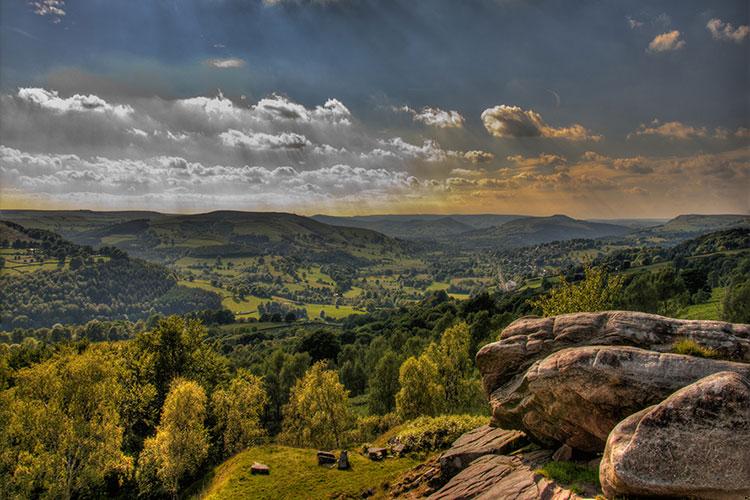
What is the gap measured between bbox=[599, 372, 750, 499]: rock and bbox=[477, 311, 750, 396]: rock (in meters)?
5.56

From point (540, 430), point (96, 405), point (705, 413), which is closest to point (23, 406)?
point (96, 405)

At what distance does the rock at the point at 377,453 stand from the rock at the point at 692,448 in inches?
1021

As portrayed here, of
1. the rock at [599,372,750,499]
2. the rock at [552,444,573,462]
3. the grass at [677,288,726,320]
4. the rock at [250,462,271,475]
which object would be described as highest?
the rock at [599,372,750,499]

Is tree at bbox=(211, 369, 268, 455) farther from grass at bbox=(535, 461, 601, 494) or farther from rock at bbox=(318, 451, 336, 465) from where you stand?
grass at bbox=(535, 461, 601, 494)

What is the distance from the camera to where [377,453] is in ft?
126

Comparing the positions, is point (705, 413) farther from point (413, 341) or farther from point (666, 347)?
point (413, 341)

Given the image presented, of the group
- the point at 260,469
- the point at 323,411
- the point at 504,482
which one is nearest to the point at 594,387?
the point at 504,482

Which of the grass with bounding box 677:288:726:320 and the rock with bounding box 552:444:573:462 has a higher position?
the rock with bounding box 552:444:573:462

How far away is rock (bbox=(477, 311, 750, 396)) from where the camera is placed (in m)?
21.0

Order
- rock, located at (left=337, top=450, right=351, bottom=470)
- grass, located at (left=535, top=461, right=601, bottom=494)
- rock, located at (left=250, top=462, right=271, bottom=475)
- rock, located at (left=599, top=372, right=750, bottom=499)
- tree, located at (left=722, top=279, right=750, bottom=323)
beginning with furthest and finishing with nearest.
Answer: tree, located at (left=722, top=279, right=750, bottom=323), rock, located at (left=250, top=462, right=271, bottom=475), rock, located at (left=337, top=450, right=351, bottom=470), grass, located at (left=535, top=461, right=601, bottom=494), rock, located at (left=599, top=372, right=750, bottom=499)

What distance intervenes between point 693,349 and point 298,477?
32.1m

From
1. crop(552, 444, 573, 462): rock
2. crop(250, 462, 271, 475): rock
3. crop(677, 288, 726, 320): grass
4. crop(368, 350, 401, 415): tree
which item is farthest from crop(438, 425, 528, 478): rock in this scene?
crop(677, 288, 726, 320): grass

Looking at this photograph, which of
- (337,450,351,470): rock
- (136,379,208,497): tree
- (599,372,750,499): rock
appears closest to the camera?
(599,372,750,499): rock

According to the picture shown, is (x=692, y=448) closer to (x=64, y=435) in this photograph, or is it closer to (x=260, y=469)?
(x=260, y=469)
